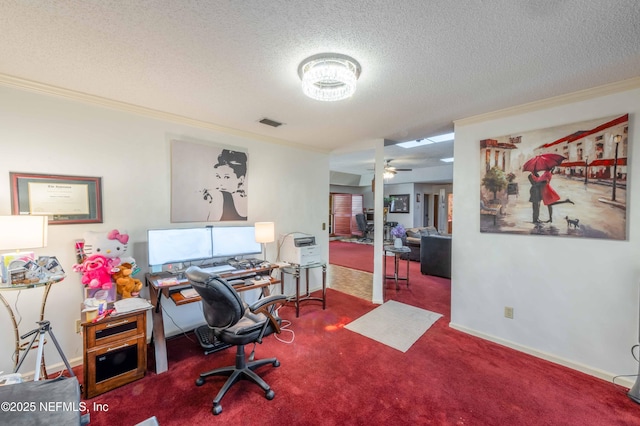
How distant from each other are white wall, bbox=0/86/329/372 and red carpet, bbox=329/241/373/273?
3508 millimetres

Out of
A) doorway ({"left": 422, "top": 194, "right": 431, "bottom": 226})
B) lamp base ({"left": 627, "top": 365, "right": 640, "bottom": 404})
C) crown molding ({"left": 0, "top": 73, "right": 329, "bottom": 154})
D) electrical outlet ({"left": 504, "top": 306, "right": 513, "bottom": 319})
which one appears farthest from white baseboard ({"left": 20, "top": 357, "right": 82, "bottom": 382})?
doorway ({"left": 422, "top": 194, "right": 431, "bottom": 226})

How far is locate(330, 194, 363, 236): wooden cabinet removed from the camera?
991 cm

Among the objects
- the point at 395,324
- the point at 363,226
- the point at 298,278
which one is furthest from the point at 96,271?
the point at 363,226

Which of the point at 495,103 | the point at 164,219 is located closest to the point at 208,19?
the point at 164,219

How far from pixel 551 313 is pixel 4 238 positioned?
4178 millimetres

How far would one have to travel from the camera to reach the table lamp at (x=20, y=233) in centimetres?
160

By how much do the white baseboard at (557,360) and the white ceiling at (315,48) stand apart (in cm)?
229

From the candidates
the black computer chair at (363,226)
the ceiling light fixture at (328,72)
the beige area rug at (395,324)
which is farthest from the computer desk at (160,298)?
the black computer chair at (363,226)

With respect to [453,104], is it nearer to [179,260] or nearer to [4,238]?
[179,260]

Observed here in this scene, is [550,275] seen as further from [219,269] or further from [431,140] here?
[219,269]

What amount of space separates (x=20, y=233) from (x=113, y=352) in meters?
1.02

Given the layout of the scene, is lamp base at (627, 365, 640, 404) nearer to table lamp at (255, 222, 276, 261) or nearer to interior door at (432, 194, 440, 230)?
table lamp at (255, 222, 276, 261)

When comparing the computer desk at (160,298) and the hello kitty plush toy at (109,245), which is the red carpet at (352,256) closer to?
the computer desk at (160,298)

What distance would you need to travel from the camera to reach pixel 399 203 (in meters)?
9.71
